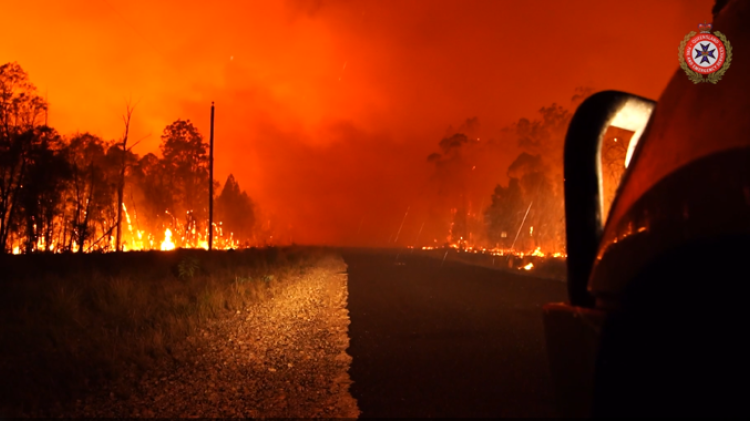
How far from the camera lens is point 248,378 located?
677 centimetres

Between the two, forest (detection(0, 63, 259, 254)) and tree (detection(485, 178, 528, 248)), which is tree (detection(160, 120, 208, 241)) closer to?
forest (detection(0, 63, 259, 254))

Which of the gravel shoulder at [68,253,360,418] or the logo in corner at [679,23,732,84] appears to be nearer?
the logo in corner at [679,23,732,84]

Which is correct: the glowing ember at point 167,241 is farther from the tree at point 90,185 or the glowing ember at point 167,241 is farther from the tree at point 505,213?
the tree at point 505,213

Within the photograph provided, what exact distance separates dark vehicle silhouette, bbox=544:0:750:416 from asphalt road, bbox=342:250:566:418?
4.12 meters

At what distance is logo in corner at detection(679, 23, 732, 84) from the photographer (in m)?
1.31

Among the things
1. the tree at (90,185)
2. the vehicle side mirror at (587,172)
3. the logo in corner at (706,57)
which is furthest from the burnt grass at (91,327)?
the tree at (90,185)

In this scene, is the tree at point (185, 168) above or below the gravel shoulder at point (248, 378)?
above

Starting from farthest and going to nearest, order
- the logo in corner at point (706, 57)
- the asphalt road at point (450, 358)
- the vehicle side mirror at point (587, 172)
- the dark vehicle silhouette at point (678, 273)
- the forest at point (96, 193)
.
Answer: the forest at point (96, 193) < the asphalt road at point (450, 358) < the vehicle side mirror at point (587, 172) < the logo in corner at point (706, 57) < the dark vehicle silhouette at point (678, 273)

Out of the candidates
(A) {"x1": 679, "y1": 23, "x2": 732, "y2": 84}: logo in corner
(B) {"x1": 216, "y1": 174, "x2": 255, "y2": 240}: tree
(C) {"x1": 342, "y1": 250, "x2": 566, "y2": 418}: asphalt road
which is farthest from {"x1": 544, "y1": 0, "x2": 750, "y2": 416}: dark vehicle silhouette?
(B) {"x1": 216, "y1": 174, "x2": 255, "y2": 240}: tree

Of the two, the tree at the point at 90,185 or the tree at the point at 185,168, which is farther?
the tree at the point at 185,168

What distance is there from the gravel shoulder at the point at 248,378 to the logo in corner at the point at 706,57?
4.58 meters

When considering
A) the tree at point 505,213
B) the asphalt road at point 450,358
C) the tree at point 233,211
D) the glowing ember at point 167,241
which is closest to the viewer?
the asphalt road at point 450,358

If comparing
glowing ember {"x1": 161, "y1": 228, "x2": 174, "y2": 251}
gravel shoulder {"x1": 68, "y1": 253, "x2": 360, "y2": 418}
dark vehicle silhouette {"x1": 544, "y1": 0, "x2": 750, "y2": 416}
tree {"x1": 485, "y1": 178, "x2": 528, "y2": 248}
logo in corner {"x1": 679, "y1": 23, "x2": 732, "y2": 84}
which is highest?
tree {"x1": 485, "y1": 178, "x2": 528, "y2": 248}

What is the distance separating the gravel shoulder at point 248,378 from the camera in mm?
5520
